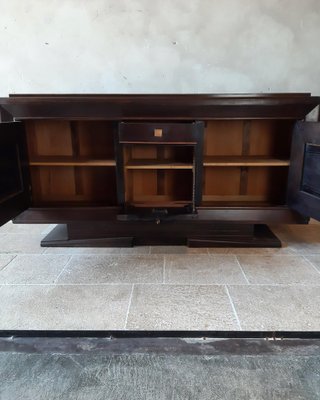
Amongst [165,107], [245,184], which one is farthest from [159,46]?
[245,184]

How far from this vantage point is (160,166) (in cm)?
191

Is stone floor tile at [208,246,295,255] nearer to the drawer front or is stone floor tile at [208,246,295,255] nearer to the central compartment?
the central compartment

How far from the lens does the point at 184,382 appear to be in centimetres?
111

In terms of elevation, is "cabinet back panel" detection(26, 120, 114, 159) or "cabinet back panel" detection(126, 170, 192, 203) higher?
"cabinet back panel" detection(26, 120, 114, 159)

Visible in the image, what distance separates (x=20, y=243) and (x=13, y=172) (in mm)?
639

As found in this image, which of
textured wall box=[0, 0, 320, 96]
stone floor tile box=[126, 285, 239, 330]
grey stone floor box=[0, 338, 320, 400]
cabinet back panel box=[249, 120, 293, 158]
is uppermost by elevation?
textured wall box=[0, 0, 320, 96]

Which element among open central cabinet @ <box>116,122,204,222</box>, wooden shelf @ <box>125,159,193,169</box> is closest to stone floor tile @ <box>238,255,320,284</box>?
open central cabinet @ <box>116,122,204,222</box>

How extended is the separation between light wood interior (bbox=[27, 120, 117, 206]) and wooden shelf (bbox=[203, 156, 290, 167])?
693 millimetres

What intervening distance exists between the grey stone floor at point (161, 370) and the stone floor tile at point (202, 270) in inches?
17.5

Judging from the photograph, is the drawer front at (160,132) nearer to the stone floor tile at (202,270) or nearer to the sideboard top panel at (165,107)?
the sideboard top panel at (165,107)

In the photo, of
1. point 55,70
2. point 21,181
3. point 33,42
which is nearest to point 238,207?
point 21,181

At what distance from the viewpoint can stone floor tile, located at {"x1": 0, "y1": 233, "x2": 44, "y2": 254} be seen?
2.11m

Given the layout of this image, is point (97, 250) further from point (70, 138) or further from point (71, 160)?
point (70, 138)

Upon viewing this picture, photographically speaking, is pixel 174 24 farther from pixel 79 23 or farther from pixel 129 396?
pixel 129 396
